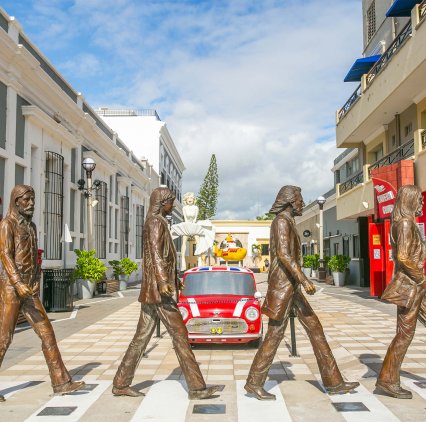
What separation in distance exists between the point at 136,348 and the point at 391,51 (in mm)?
13611

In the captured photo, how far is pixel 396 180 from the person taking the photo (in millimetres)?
14898

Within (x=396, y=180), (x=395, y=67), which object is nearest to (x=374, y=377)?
(x=396, y=180)

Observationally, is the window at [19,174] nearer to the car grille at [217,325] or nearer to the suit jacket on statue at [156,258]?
the car grille at [217,325]

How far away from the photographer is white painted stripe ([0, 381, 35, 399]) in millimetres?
5578

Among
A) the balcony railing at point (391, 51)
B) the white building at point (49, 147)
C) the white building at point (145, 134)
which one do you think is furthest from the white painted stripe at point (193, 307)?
the white building at point (145, 134)

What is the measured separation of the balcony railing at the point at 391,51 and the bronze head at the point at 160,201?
409 inches

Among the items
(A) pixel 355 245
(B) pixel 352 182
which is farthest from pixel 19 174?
(A) pixel 355 245

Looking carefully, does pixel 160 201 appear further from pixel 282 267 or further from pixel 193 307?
pixel 193 307

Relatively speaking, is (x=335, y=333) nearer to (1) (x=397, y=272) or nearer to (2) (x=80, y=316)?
(1) (x=397, y=272)

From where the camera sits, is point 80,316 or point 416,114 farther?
point 416,114

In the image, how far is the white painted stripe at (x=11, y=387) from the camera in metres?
5.58

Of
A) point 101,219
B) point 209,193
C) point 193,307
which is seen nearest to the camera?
point 193,307

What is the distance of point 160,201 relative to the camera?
5516 mm

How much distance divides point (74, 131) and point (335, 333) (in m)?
14.2
